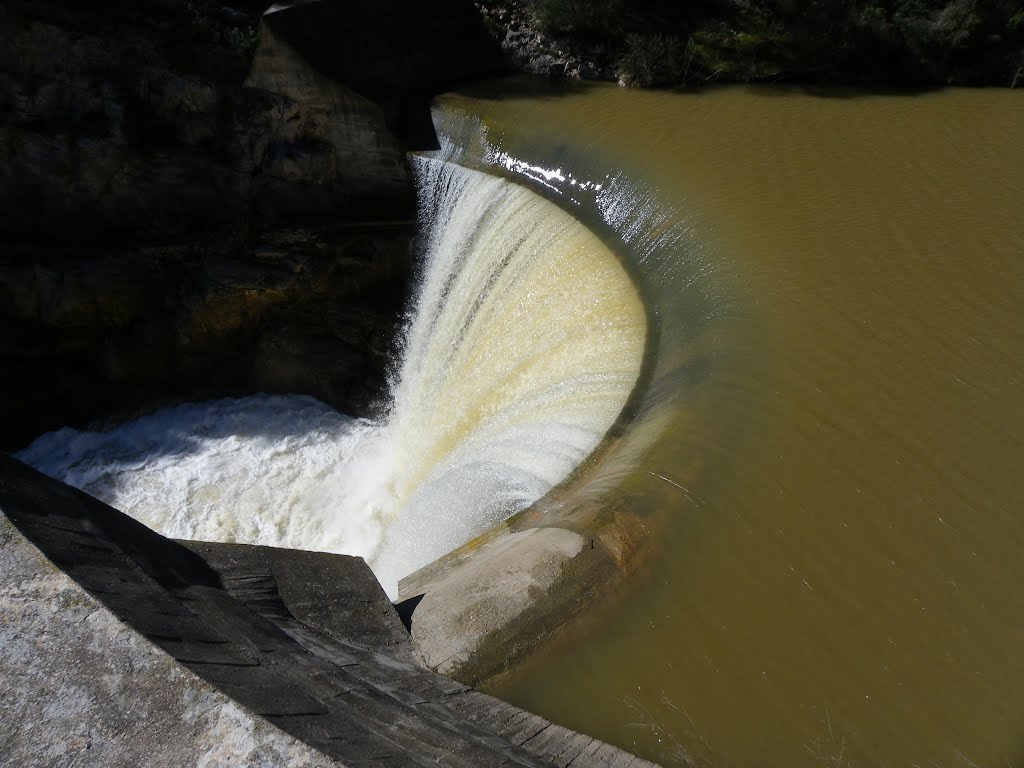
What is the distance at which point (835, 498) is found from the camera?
13.5ft

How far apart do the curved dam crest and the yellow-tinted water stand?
33.0 inches

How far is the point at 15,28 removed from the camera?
27.1 feet

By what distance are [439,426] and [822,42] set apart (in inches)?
268

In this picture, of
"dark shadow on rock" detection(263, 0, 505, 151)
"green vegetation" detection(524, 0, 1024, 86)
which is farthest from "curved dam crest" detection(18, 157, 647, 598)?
"green vegetation" detection(524, 0, 1024, 86)

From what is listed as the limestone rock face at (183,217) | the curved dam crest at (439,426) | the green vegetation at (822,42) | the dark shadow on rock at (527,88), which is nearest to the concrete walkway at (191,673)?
the curved dam crest at (439,426)

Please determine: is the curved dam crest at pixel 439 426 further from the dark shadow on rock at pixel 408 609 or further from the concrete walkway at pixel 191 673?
the concrete walkway at pixel 191 673

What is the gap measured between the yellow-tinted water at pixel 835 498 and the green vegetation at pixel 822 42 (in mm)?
2859

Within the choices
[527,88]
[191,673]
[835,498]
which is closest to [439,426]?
[835,498]

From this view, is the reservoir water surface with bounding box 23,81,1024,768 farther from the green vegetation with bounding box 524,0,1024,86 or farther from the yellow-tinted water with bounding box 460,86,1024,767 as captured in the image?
the green vegetation with bounding box 524,0,1024,86

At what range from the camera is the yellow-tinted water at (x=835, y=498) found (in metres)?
3.32

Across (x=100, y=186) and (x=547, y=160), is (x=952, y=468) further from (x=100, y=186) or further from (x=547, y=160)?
(x=100, y=186)

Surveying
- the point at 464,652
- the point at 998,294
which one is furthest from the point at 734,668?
the point at 998,294

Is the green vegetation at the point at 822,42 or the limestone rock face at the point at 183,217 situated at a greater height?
the green vegetation at the point at 822,42

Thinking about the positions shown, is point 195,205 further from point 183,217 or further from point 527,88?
point 527,88
